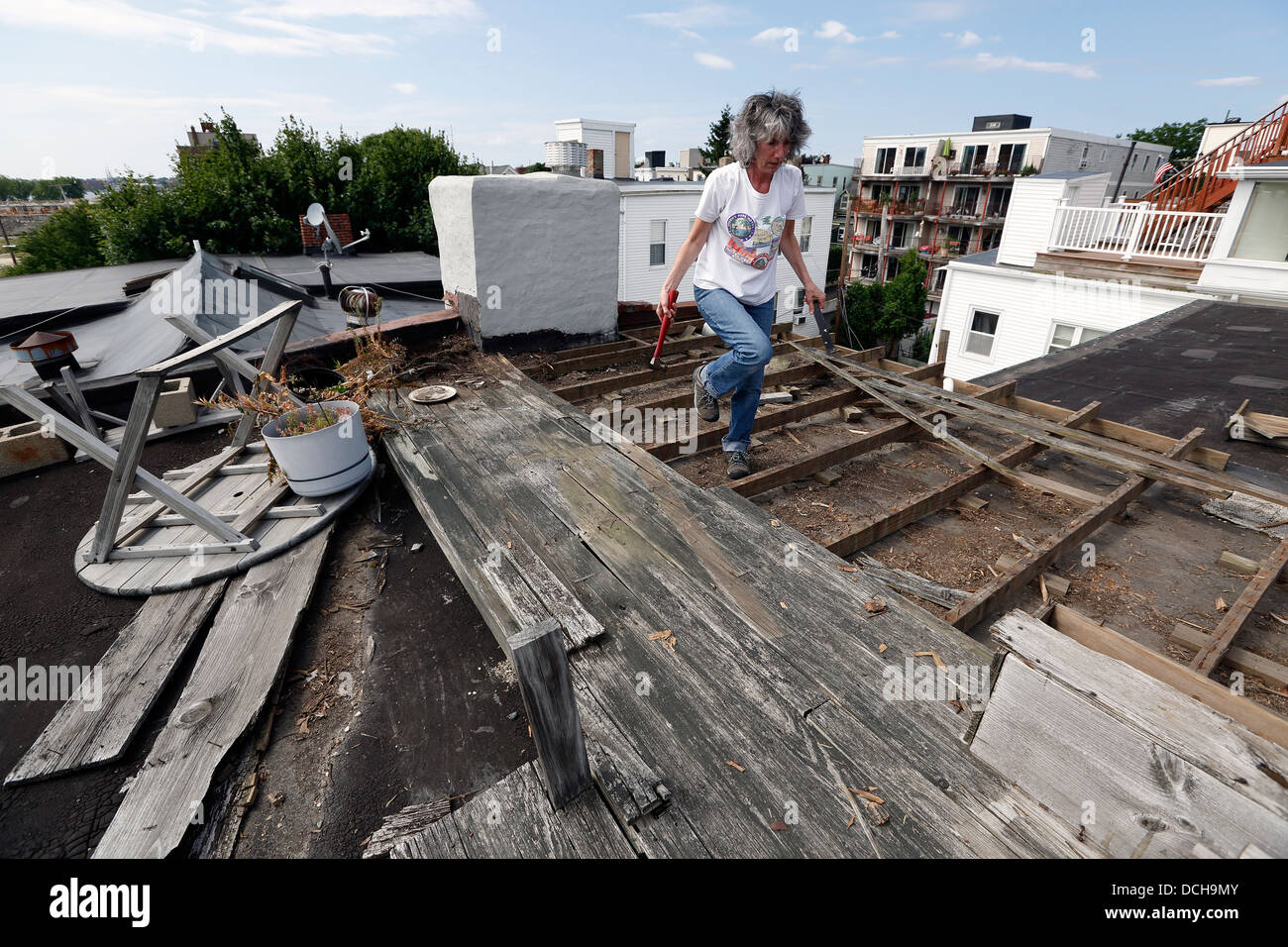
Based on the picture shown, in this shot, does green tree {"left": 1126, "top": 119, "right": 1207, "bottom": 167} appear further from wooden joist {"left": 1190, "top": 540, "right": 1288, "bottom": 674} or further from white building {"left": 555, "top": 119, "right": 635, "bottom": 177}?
wooden joist {"left": 1190, "top": 540, "right": 1288, "bottom": 674}

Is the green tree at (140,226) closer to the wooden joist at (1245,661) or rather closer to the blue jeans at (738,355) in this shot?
the blue jeans at (738,355)

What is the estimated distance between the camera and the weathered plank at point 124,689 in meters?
2.41

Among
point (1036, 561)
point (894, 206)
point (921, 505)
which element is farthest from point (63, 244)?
point (894, 206)

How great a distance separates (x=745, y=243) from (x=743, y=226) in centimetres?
11

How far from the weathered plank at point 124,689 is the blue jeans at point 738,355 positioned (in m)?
3.48

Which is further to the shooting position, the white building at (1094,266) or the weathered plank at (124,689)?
the white building at (1094,266)

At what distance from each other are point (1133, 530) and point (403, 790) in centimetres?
461

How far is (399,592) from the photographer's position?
11.2 ft

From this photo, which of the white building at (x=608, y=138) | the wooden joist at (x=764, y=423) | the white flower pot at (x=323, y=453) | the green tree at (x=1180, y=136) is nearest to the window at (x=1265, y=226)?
the wooden joist at (x=764, y=423)

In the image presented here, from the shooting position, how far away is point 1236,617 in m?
2.69

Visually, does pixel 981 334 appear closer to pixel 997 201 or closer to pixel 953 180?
pixel 997 201
